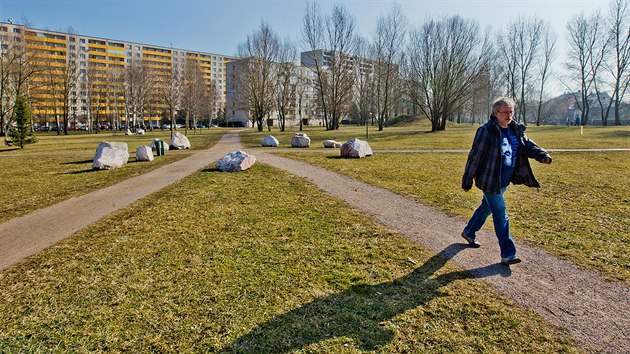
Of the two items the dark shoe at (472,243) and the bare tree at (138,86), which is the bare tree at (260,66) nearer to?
the bare tree at (138,86)

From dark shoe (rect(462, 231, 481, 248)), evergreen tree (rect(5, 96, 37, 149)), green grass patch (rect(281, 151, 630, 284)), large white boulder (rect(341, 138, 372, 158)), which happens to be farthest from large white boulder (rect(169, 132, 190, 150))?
dark shoe (rect(462, 231, 481, 248))

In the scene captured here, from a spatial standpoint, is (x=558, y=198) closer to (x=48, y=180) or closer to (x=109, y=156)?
(x=48, y=180)

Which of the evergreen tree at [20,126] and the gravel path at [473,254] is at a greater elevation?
the evergreen tree at [20,126]

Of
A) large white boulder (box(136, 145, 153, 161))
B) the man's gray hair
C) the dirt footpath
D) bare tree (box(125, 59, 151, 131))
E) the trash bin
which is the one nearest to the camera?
the man's gray hair

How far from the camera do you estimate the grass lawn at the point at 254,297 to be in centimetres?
279

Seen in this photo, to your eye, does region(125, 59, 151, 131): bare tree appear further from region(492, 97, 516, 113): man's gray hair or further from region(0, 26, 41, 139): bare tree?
region(492, 97, 516, 113): man's gray hair

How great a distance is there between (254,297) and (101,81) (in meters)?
75.5

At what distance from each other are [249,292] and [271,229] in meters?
2.16

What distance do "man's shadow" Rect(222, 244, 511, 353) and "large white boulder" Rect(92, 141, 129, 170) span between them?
507 inches

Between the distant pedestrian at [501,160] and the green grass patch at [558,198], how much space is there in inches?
41.8

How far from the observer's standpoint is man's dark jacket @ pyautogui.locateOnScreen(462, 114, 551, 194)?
161 inches

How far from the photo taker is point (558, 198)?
26.6ft

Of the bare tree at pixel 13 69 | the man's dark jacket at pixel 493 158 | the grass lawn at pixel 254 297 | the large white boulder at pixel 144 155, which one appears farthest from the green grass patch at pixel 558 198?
the bare tree at pixel 13 69

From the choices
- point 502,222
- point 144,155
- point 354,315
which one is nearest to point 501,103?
point 502,222
